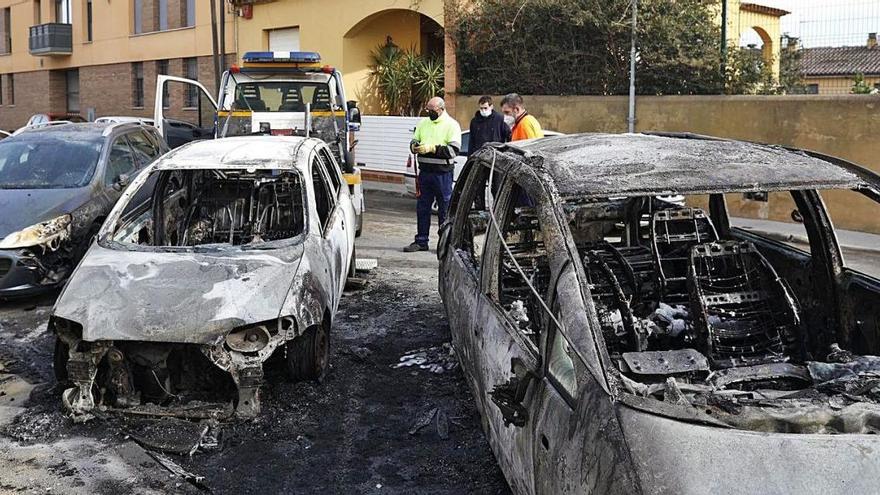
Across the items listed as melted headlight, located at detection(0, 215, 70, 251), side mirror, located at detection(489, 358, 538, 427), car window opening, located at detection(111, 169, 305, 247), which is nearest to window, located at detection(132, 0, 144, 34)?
melted headlight, located at detection(0, 215, 70, 251)

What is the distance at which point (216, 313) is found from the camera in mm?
4680

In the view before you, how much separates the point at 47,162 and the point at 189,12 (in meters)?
18.9

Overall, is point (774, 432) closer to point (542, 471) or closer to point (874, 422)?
point (874, 422)

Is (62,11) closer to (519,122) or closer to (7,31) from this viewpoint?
(7,31)

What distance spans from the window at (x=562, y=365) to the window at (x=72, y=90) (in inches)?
1302

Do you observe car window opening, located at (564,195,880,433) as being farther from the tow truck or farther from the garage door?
the garage door

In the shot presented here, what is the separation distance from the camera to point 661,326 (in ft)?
13.1

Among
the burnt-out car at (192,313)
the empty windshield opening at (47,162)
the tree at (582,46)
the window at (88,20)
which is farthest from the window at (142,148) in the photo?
the window at (88,20)

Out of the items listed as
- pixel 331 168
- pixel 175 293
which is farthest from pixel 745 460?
pixel 331 168

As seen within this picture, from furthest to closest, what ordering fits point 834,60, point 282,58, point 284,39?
point 284,39 < point 834,60 < point 282,58

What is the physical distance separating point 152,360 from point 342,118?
7.57m

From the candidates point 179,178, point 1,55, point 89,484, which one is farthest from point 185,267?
point 1,55

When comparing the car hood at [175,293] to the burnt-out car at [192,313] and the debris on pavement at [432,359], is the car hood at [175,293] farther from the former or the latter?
the debris on pavement at [432,359]

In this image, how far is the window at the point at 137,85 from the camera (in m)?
28.0
